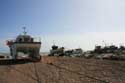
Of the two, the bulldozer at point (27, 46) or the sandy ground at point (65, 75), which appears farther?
the bulldozer at point (27, 46)

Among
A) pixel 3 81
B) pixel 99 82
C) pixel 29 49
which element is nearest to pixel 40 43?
pixel 29 49

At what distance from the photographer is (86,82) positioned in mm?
10070

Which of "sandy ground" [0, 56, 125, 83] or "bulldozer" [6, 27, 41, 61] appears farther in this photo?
"bulldozer" [6, 27, 41, 61]

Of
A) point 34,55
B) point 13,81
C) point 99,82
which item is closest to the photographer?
point 99,82

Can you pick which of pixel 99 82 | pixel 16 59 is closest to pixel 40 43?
pixel 16 59

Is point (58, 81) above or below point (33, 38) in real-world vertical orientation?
below

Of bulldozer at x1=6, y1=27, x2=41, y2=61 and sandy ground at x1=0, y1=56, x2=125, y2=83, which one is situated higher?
bulldozer at x1=6, y1=27, x2=41, y2=61

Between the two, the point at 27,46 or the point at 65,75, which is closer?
the point at 65,75

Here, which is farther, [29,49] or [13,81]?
[29,49]

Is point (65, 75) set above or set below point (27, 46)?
below

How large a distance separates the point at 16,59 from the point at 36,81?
1781 cm

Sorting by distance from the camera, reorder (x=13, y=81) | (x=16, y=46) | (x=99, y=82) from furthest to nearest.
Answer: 1. (x=16, y=46)
2. (x=13, y=81)
3. (x=99, y=82)

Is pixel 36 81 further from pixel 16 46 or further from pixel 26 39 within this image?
pixel 26 39

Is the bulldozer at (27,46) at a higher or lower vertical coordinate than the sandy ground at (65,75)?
higher
